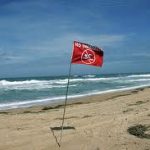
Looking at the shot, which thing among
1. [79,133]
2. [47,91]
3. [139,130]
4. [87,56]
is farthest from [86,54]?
[47,91]

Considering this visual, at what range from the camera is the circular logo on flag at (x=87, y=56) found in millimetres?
8227

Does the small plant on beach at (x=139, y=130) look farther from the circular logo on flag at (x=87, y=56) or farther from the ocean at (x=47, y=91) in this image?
the ocean at (x=47, y=91)

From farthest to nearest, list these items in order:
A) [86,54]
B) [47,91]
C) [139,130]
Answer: [47,91]
[139,130]
[86,54]

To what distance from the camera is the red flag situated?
8.13 metres

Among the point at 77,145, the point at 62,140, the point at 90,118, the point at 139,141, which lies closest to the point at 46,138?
the point at 62,140

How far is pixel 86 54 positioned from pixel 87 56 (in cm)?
5

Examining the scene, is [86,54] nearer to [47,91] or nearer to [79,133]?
[79,133]

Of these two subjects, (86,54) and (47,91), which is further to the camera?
(47,91)

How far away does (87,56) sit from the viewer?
27.0 ft

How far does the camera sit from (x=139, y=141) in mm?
8180

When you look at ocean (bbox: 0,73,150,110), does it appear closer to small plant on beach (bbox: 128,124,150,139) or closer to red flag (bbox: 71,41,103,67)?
small plant on beach (bbox: 128,124,150,139)

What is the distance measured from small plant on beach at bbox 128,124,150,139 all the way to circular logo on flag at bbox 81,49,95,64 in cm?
214

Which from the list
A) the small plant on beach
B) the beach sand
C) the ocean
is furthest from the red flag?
the ocean

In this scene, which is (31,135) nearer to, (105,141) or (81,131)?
(81,131)
